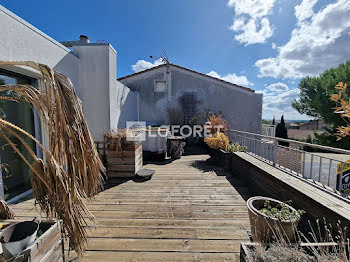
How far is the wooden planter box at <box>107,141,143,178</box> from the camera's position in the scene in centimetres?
362

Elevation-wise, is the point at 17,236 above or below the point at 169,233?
above

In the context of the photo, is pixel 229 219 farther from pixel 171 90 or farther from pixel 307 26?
pixel 307 26

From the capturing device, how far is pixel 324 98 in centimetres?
1094

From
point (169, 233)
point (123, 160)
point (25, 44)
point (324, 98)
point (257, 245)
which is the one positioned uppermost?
point (324, 98)

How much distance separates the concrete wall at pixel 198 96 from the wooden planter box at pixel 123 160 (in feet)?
14.3

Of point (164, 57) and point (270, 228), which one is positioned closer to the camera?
point (270, 228)

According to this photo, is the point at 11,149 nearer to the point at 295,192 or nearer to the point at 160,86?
the point at 295,192

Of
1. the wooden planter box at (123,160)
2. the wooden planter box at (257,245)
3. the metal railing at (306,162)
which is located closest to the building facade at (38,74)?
the wooden planter box at (123,160)

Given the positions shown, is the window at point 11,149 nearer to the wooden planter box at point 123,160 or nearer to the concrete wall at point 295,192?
the wooden planter box at point 123,160

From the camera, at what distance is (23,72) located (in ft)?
8.49

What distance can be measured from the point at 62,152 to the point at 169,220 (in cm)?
175

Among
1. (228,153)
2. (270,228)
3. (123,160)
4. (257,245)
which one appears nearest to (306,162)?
(270,228)

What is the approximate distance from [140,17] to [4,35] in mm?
4926

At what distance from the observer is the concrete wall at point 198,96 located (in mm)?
7535
